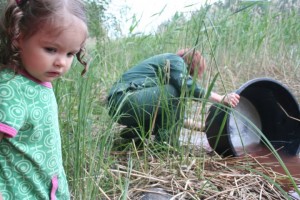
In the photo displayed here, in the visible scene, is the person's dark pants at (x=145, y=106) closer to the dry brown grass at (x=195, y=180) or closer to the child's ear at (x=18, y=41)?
the dry brown grass at (x=195, y=180)

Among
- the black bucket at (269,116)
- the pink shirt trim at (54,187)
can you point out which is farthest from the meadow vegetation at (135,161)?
the black bucket at (269,116)

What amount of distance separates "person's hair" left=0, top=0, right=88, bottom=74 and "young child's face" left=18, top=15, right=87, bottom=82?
0.06ft

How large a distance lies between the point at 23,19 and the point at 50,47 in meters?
0.11

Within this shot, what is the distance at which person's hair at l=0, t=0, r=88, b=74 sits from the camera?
1110 millimetres

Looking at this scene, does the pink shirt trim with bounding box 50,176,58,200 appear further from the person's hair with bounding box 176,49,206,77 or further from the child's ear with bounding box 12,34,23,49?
the person's hair with bounding box 176,49,206,77

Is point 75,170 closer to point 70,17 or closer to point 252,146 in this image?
point 70,17

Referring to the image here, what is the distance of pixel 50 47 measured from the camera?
1114mm

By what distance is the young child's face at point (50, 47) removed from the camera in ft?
3.63

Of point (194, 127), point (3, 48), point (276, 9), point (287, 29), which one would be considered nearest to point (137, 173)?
point (194, 127)

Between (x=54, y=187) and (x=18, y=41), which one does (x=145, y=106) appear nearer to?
(x=54, y=187)

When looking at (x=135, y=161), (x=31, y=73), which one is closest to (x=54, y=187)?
(x=31, y=73)

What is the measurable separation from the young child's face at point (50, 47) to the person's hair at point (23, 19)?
0.02 m

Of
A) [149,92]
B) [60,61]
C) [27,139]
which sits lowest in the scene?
[27,139]

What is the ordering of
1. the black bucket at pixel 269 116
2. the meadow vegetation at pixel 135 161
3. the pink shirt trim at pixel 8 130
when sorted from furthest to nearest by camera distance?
the black bucket at pixel 269 116 < the meadow vegetation at pixel 135 161 < the pink shirt trim at pixel 8 130
